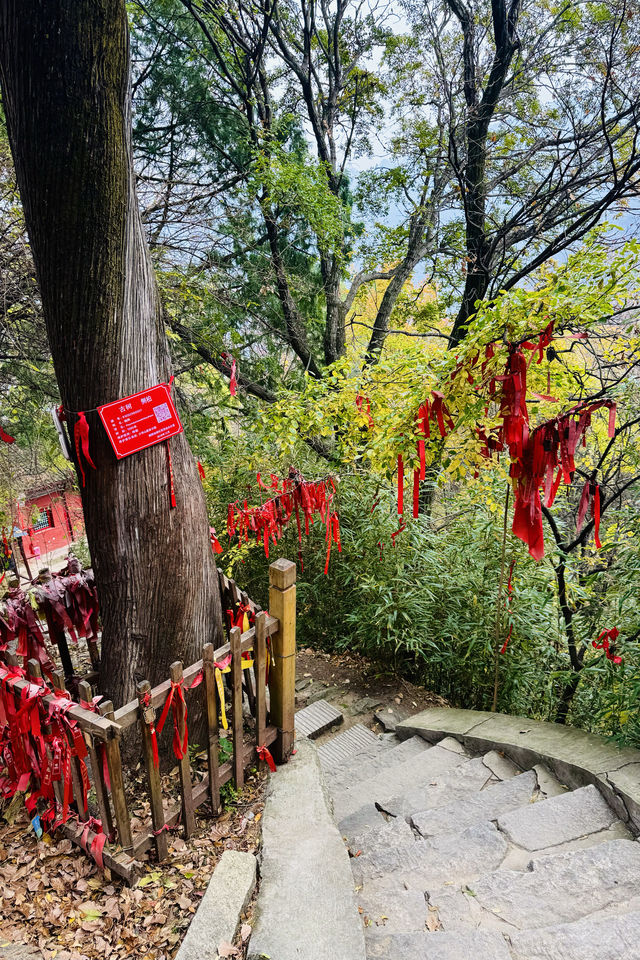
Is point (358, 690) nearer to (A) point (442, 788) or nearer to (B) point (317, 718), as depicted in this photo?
(B) point (317, 718)

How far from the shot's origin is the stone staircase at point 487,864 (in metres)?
1.77

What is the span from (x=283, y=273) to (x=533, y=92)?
13.9 feet

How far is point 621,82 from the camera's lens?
17.6 ft

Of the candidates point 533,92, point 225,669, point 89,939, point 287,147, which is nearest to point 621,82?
point 533,92

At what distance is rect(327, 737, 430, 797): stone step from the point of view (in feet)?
11.2

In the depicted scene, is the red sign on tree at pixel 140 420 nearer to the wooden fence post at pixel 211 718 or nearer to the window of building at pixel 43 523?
the wooden fence post at pixel 211 718

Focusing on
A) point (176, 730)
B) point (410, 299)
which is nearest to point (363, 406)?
point (176, 730)

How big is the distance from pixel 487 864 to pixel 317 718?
2017 millimetres

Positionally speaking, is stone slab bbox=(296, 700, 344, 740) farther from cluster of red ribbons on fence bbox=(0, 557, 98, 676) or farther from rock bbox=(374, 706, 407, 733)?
cluster of red ribbons on fence bbox=(0, 557, 98, 676)

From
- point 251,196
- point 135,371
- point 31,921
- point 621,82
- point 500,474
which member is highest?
point 621,82

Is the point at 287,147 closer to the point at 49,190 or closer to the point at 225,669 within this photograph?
the point at 49,190

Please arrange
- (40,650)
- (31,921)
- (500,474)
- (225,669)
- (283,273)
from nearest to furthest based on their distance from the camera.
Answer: (31,921) → (225,669) → (40,650) → (500,474) → (283,273)

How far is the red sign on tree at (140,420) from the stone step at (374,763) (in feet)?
8.76

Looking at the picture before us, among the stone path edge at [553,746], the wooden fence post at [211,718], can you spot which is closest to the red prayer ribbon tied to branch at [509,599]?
the stone path edge at [553,746]
